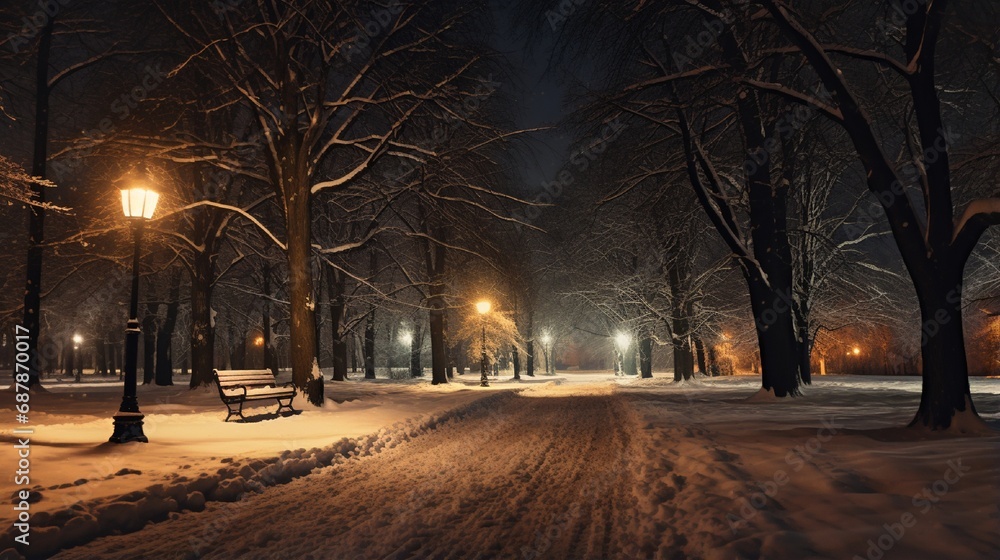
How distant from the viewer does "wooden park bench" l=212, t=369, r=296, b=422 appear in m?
11.4

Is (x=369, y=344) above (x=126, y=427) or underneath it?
above

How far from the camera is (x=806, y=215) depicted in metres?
21.3

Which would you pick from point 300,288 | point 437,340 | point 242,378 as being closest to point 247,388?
point 242,378

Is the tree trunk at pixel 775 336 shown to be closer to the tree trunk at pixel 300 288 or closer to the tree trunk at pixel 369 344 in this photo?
the tree trunk at pixel 300 288

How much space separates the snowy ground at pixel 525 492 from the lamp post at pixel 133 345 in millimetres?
311

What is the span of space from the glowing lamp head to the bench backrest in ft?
10.9

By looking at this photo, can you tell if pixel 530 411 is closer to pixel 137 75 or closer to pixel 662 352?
pixel 137 75

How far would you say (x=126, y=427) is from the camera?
8.16 meters

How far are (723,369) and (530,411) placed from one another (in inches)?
1205

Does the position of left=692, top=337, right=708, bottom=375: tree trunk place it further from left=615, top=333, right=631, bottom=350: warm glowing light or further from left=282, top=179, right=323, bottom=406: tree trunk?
left=282, top=179, right=323, bottom=406: tree trunk

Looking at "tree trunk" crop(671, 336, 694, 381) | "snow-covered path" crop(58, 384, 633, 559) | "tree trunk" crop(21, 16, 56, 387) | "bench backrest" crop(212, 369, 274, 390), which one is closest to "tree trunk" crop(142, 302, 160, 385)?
"tree trunk" crop(21, 16, 56, 387)

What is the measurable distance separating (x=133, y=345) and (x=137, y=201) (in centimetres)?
225

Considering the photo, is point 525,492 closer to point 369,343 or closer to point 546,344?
point 369,343

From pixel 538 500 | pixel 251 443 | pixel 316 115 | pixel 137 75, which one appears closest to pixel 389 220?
pixel 137 75
